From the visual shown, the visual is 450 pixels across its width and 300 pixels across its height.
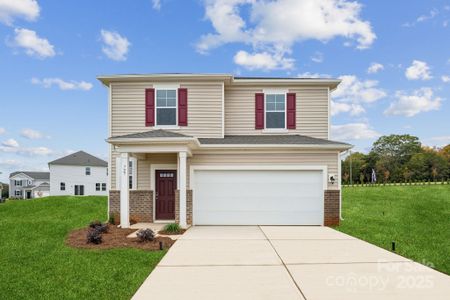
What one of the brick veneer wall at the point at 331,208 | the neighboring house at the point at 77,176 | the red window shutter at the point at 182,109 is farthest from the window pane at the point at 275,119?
the neighboring house at the point at 77,176

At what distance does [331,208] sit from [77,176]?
129 feet

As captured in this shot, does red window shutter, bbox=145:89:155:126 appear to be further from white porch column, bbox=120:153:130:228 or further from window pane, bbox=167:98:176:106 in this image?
white porch column, bbox=120:153:130:228

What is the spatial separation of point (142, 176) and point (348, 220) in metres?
8.78

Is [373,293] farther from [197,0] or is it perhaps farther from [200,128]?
[197,0]

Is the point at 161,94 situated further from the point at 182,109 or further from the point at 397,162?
the point at 397,162

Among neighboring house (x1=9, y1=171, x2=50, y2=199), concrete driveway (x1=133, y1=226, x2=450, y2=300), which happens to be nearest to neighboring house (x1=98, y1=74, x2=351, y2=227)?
concrete driveway (x1=133, y1=226, x2=450, y2=300)

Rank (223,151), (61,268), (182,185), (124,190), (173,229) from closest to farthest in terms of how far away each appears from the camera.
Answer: (61,268), (173,229), (182,185), (124,190), (223,151)

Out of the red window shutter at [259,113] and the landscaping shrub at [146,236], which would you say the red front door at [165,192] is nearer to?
the red window shutter at [259,113]

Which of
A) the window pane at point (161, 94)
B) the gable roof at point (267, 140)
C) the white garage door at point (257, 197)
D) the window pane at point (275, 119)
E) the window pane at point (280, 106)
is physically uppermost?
the window pane at point (161, 94)

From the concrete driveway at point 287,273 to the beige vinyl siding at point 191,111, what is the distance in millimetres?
5974

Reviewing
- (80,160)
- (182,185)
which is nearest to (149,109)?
(182,185)

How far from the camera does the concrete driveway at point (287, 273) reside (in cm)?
532

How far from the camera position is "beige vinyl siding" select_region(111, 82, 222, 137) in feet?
47.8

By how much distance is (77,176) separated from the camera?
147 ft
